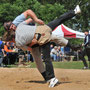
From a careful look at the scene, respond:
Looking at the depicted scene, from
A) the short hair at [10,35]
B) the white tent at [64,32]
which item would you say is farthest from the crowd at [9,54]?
the short hair at [10,35]

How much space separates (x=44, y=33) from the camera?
19.2 feet

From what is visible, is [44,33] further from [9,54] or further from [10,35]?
[9,54]

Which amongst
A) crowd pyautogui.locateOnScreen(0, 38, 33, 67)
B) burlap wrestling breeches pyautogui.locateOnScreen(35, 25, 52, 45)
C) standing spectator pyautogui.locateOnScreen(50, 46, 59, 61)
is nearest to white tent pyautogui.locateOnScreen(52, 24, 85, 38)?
standing spectator pyautogui.locateOnScreen(50, 46, 59, 61)

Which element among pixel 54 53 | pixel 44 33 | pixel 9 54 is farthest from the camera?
pixel 54 53

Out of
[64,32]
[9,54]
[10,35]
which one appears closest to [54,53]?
[64,32]

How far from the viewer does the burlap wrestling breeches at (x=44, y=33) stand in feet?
19.1

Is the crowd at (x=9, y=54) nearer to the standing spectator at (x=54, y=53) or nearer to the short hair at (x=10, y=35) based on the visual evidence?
the standing spectator at (x=54, y=53)

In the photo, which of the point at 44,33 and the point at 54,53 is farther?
the point at 54,53

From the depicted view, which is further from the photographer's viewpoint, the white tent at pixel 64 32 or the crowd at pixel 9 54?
the white tent at pixel 64 32

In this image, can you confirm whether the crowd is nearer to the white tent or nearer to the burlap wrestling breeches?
the white tent

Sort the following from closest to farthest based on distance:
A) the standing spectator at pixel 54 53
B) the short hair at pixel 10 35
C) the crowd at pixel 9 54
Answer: the short hair at pixel 10 35
the crowd at pixel 9 54
the standing spectator at pixel 54 53

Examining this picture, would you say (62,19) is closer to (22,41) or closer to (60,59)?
(22,41)

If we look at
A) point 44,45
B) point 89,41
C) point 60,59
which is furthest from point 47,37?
point 60,59

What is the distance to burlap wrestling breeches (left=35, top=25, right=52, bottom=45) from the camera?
5831mm
